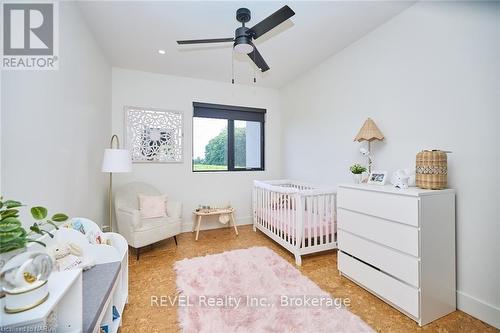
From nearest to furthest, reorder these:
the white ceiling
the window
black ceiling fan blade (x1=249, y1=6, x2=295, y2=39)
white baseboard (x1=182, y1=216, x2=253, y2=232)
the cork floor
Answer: black ceiling fan blade (x1=249, y1=6, x2=295, y2=39)
the cork floor
the white ceiling
white baseboard (x1=182, y1=216, x2=253, y2=232)
the window

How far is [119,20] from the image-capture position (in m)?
2.14

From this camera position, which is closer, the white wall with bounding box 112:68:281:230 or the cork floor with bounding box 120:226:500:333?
the cork floor with bounding box 120:226:500:333

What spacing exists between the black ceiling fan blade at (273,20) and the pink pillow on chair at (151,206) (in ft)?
7.71

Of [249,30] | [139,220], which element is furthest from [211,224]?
[249,30]

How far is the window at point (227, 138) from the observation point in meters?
3.73

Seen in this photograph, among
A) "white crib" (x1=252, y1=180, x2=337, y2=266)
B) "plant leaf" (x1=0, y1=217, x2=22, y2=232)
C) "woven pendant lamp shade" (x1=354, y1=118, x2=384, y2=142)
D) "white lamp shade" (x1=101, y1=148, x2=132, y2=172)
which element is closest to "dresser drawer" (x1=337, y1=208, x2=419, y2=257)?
"white crib" (x1=252, y1=180, x2=337, y2=266)

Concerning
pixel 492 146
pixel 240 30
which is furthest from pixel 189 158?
pixel 492 146

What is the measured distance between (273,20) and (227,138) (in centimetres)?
249

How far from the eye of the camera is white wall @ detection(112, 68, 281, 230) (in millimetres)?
3256

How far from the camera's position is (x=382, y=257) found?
5.74ft

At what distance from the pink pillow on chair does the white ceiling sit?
6.29ft

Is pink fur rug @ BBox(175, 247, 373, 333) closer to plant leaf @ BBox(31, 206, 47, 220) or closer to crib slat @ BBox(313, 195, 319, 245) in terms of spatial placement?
crib slat @ BBox(313, 195, 319, 245)

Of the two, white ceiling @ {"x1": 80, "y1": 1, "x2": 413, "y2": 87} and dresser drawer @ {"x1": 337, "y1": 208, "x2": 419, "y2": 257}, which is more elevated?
white ceiling @ {"x1": 80, "y1": 1, "x2": 413, "y2": 87}

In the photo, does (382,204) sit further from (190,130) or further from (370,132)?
(190,130)
